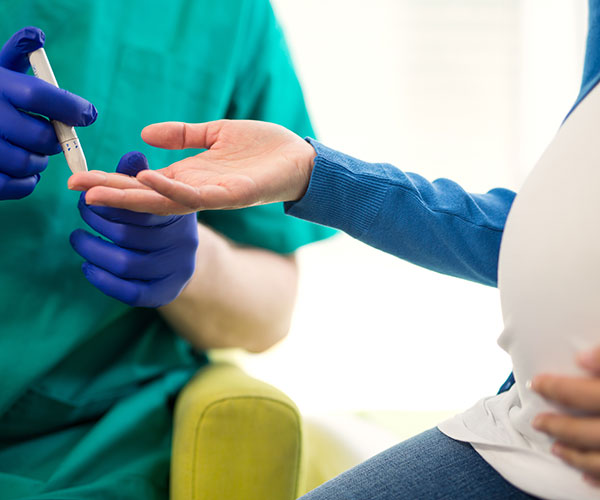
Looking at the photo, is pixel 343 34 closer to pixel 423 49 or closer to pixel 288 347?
pixel 423 49

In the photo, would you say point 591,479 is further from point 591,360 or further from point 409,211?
point 409,211

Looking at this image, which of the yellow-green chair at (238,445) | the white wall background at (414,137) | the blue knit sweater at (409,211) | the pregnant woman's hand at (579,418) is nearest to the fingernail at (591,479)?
the pregnant woman's hand at (579,418)

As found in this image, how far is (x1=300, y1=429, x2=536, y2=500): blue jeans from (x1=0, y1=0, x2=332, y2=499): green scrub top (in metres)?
0.29

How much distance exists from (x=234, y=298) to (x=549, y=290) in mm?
487

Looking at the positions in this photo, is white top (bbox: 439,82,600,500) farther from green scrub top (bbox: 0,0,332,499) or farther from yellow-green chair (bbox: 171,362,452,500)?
green scrub top (bbox: 0,0,332,499)

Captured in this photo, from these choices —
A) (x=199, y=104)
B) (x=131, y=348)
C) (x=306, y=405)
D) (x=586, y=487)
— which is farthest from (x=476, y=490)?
(x=306, y=405)

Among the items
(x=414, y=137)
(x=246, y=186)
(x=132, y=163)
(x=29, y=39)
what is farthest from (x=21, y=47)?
(x=414, y=137)

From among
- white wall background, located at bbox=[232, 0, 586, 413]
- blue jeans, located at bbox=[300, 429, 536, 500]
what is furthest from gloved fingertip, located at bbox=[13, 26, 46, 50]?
white wall background, located at bbox=[232, 0, 586, 413]

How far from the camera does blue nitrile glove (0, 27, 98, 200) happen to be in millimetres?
593

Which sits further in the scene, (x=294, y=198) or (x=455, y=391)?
(x=455, y=391)

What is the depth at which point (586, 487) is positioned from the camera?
1.55ft

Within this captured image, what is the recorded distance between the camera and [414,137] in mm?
1909

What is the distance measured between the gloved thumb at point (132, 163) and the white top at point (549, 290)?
0.36 metres

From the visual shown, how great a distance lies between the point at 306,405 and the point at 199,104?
3.91ft
